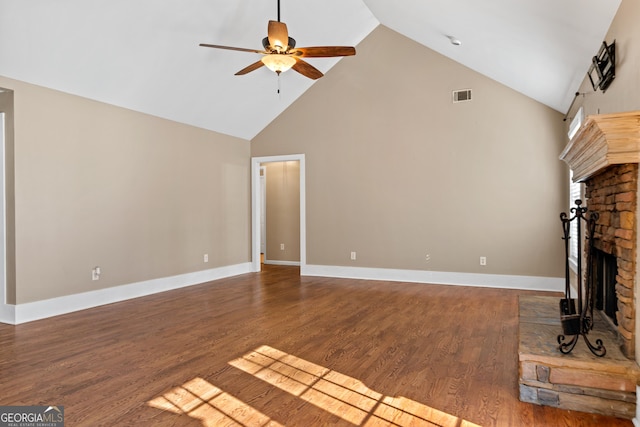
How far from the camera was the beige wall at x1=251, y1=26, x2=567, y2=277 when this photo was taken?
5.73 meters

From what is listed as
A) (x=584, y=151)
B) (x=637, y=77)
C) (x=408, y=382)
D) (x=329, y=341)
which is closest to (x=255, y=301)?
(x=329, y=341)

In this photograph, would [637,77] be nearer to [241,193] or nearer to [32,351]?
[32,351]

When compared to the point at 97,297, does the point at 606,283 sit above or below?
above

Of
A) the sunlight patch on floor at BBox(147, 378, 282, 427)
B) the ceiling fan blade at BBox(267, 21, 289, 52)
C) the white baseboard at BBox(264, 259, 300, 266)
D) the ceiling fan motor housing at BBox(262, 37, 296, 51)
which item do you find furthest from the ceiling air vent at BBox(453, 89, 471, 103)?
the sunlight patch on floor at BBox(147, 378, 282, 427)

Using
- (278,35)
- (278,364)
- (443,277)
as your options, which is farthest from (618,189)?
(443,277)

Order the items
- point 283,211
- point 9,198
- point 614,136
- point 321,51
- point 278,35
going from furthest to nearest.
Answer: point 283,211, point 9,198, point 321,51, point 278,35, point 614,136

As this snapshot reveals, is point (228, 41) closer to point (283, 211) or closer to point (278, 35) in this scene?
point (278, 35)

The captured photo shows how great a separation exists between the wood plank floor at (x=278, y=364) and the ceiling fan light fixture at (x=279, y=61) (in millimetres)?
2546

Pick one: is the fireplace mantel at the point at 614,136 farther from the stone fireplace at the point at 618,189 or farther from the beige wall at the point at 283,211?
the beige wall at the point at 283,211

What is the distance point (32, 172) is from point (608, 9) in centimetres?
530

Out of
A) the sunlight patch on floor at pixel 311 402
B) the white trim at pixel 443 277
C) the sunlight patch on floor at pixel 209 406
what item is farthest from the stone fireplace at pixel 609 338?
the white trim at pixel 443 277

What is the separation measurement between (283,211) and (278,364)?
5.84 metres

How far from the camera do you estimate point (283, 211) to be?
8.69m

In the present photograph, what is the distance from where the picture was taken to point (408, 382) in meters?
2.66
